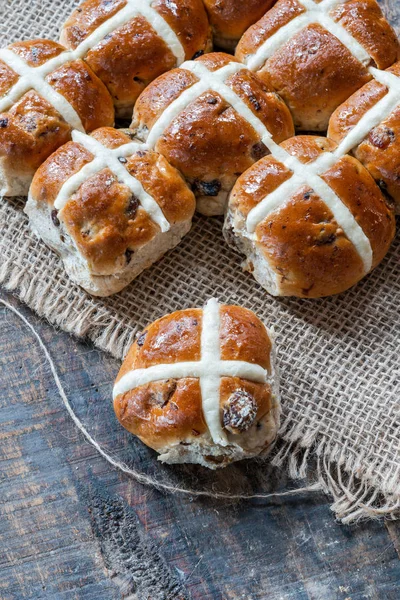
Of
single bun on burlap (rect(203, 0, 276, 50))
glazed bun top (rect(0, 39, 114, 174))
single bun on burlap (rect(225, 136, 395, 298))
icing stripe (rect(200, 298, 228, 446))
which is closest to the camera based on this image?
icing stripe (rect(200, 298, 228, 446))

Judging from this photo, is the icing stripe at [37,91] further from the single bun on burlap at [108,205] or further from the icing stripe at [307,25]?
the icing stripe at [307,25]

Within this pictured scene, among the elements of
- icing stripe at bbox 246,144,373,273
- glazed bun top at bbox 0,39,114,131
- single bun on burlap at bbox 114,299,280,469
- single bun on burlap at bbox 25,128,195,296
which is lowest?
single bun on burlap at bbox 114,299,280,469

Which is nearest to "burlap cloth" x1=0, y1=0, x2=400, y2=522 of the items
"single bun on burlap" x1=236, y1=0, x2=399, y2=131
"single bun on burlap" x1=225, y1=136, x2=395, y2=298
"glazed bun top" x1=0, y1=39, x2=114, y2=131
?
"single bun on burlap" x1=225, y1=136, x2=395, y2=298

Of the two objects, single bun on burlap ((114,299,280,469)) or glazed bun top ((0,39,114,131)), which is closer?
single bun on burlap ((114,299,280,469))

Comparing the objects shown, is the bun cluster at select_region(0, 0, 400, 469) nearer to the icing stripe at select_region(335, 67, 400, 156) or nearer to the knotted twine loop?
the icing stripe at select_region(335, 67, 400, 156)

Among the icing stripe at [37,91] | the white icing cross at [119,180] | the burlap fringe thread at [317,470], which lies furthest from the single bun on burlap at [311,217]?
the icing stripe at [37,91]

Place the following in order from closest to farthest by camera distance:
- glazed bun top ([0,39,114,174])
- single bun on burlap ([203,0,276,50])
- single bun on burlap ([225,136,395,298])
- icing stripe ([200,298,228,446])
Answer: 1. icing stripe ([200,298,228,446])
2. single bun on burlap ([225,136,395,298])
3. glazed bun top ([0,39,114,174])
4. single bun on burlap ([203,0,276,50])

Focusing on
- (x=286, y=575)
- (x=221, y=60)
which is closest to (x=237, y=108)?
(x=221, y=60)
